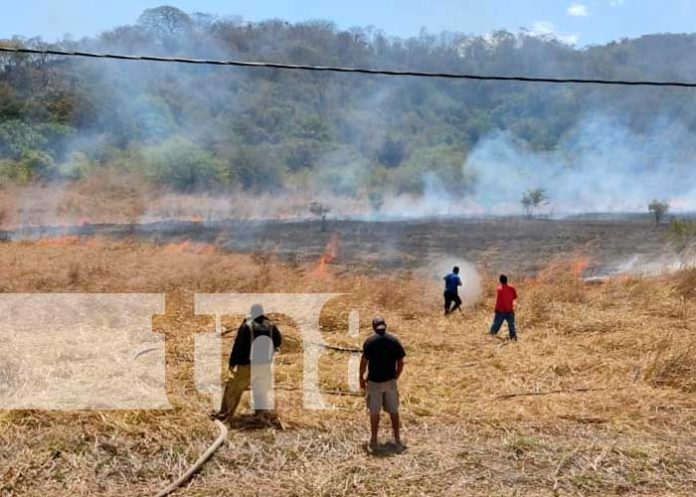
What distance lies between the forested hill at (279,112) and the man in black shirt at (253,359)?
4193 centimetres

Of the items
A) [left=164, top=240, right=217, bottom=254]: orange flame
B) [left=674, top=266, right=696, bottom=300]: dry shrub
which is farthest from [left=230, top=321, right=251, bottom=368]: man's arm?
[left=164, top=240, right=217, bottom=254]: orange flame

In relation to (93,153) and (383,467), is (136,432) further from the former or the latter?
(93,153)

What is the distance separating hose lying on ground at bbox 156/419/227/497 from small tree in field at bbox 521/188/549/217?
40.1m

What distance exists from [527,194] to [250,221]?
20.3 meters

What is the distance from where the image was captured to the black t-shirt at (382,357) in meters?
6.94

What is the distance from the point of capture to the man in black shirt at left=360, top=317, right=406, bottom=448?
695 cm

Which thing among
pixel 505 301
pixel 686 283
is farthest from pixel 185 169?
pixel 505 301

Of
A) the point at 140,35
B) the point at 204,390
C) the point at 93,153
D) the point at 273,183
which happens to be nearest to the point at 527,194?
the point at 273,183

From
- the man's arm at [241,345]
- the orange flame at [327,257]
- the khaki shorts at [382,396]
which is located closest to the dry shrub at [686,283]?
the orange flame at [327,257]

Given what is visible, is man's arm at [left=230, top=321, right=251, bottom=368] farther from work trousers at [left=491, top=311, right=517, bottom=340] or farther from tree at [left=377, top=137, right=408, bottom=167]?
tree at [left=377, top=137, right=408, bottom=167]

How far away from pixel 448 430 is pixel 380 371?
4.26ft

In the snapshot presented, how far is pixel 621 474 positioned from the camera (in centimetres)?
647

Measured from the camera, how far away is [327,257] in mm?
28547

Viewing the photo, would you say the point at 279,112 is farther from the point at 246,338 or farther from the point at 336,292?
the point at 246,338
